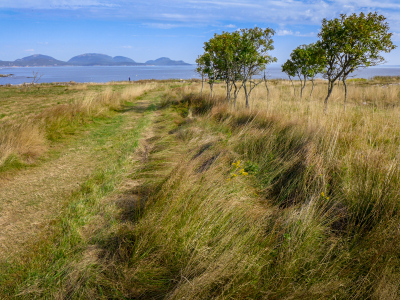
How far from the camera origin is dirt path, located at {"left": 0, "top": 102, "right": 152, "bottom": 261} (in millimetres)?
3117

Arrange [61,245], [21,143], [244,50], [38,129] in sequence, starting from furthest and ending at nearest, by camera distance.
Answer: [244,50] < [38,129] < [21,143] < [61,245]

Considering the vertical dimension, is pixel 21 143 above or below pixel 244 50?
below

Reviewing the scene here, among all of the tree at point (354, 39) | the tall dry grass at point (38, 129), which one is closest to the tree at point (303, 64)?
the tree at point (354, 39)

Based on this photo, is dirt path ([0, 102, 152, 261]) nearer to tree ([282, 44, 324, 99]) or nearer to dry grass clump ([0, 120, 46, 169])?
dry grass clump ([0, 120, 46, 169])

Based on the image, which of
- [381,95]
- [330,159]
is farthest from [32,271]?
[381,95]

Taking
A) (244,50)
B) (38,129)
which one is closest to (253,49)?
(244,50)

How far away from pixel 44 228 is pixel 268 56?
12059 millimetres

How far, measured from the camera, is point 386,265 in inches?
A: 84.7

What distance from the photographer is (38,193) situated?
4.22 m

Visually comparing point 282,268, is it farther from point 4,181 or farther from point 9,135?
point 9,135

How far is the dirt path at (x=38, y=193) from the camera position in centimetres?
312

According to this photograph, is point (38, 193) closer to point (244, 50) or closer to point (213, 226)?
point (213, 226)

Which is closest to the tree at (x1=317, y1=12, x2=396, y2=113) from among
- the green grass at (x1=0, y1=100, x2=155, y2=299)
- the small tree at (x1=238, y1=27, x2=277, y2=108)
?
the small tree at (x1=238, y1=27, x2=277, y2=108)

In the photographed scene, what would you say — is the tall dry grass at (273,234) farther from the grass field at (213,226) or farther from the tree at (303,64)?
the tree at (303,64)
